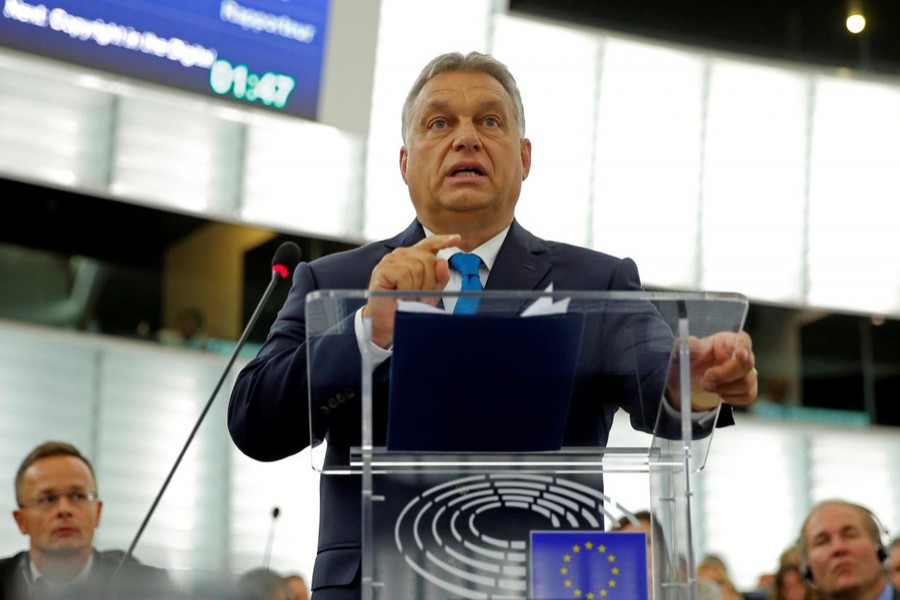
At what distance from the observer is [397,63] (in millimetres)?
12133

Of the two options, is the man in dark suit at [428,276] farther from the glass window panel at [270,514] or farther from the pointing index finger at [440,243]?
the glass window panel at [270,514]

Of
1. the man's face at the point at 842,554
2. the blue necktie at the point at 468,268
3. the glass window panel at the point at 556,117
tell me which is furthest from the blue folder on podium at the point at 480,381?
the glass window panel at the point at 556,117

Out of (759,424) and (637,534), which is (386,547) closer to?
(637,534)

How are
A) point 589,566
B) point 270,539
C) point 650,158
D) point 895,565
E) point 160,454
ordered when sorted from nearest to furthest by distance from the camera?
point 589,566, point 895,565, point 270,539, point 160,454, point 650,158

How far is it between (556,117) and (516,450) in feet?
36.1

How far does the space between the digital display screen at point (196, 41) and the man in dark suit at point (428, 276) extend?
18.5ft

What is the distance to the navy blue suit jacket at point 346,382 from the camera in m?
2.05

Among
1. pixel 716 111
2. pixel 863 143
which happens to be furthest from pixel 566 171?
pixel 863 143

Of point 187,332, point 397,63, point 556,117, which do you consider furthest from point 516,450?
point 556,117

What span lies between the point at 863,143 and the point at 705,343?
12154 mm

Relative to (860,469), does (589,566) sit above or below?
below

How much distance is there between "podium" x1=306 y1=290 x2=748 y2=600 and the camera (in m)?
1.89

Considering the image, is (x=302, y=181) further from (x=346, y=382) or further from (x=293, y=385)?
(x=346, y=382)

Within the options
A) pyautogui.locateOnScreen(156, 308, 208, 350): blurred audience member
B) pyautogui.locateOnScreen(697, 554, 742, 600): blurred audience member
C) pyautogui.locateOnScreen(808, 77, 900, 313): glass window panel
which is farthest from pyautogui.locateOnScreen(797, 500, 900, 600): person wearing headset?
pyautogui.locateOnScreen(808, 77, 900, 313): glass window panel
